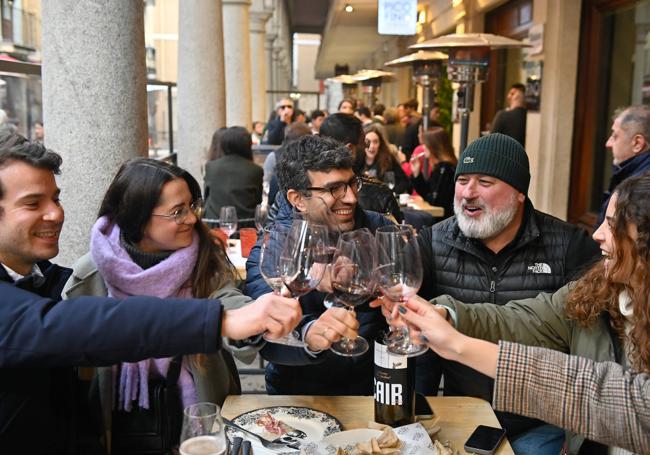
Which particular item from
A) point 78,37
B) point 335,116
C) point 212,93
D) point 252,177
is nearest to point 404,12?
point 212,93

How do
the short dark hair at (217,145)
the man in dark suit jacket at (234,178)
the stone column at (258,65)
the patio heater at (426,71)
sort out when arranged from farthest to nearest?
1. the stone column at (258,65)
2. the patio heater at (426,71)
3. the short dark hair at (217,145)
4. the man in dark suit jacket at (234,178)

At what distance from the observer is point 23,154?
188 centimetres

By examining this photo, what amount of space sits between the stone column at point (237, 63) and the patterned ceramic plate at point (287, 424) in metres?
9.68

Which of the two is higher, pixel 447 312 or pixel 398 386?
pixel 447 312

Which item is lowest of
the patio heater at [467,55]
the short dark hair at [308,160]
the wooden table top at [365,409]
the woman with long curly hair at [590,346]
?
the wooden table top at [365,409]

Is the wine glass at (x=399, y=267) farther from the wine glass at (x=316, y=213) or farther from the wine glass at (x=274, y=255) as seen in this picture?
the wine glass at (x=316, y=213)

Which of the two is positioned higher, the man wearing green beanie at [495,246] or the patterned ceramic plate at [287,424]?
the man wearing green beanie at [495,246]

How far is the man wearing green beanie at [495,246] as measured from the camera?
8.77 feet

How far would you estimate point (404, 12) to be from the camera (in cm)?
1031

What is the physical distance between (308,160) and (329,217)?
0.87ft

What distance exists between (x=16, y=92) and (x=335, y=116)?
278cm

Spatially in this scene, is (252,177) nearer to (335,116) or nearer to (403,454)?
(335,116)

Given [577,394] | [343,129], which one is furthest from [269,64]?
[577,394]

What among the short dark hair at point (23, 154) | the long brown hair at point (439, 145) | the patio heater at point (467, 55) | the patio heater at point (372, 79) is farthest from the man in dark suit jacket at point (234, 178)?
the patio heater at point (372, 79)
